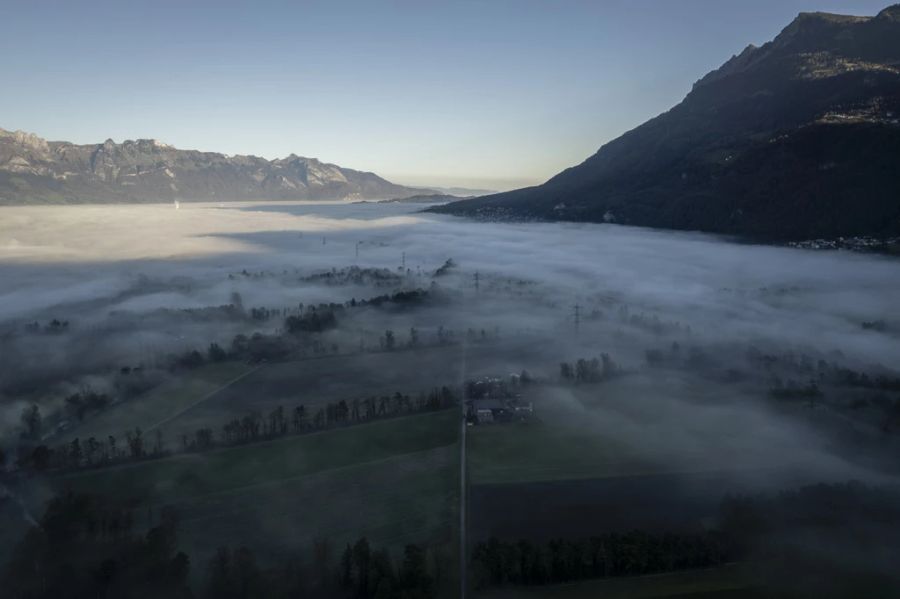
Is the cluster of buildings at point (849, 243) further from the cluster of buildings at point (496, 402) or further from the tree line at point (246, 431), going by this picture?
the tree line at point (246, 431)

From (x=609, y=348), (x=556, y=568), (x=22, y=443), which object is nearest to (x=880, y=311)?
(x=609, y=348)

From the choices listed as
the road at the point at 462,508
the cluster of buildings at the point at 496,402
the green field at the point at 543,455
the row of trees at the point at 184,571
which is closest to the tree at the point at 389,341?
the cluster of buildings at the point at 496,402

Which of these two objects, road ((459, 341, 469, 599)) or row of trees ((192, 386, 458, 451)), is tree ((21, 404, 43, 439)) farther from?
road ((459, 341, 469, 599))

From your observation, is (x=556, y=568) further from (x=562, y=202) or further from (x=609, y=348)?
(x=562, y=202)

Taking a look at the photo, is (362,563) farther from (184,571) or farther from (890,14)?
(890,14)

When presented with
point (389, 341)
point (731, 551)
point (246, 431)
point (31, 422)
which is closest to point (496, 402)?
point (246, 431)

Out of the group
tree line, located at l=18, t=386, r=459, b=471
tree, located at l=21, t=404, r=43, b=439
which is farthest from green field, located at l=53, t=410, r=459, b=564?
tree, located at l=21, t=404, r=43, b=439
